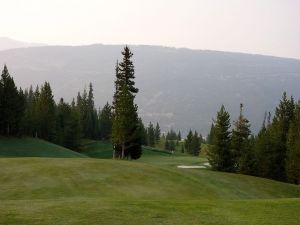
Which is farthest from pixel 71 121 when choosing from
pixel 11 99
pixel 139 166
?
pixel 139 166

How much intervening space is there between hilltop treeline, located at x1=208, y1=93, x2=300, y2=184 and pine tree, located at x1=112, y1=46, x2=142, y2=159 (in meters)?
11.8

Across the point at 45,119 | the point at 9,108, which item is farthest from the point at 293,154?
the point at 45,119

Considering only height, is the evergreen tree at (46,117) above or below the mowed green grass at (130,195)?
above

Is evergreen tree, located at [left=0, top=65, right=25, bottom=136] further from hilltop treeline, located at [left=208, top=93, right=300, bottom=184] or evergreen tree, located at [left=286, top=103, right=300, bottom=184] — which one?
evergreen tree, located at [left=286, top=103, right=300, bottom=184]

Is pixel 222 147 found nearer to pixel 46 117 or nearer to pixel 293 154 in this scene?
pixel 293 154

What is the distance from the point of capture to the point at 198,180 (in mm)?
43750

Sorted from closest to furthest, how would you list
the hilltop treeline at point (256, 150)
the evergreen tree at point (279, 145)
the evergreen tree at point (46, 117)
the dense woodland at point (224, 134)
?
the dense woodland at point (224, 134) → the hilltop treeline at point (256, 150) → the evergreen tree at point (279, 145) → the evergreen tree at point (46, 117)

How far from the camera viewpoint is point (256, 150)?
7219 cm

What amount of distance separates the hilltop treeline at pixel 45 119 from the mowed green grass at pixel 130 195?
3508cm

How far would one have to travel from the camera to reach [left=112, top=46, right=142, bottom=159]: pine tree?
6144 centimetres

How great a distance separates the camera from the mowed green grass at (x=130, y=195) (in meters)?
22.2

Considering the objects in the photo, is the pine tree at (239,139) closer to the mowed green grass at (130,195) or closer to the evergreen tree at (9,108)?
the mowed green grass at (130,195)

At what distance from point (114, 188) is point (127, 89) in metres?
28.2

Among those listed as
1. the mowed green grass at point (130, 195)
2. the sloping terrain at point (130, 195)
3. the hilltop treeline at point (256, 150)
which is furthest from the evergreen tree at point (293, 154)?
the sloping terrain at point (130, 195)
